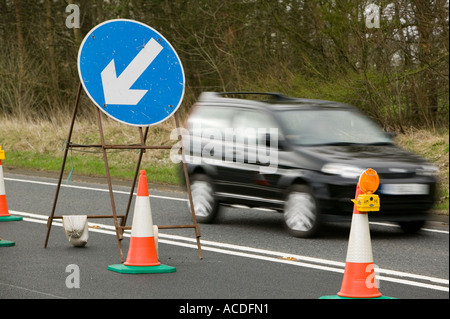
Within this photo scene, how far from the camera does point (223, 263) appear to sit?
899 centimetres

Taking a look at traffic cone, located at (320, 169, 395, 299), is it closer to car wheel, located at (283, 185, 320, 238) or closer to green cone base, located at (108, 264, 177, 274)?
green cone base, located at (108, 264, 177, 274)

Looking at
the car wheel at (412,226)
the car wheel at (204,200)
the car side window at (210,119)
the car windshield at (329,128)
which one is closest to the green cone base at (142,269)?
the car windshield at (329,128)

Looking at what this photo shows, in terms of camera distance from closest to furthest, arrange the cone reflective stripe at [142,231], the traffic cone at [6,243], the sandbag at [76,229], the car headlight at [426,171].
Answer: the cone reflective stripe at [142,231] < the sandbag at [76,229] < the traffic cone at [6,243] < the car headlight at [426,171]

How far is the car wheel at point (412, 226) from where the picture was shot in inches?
434

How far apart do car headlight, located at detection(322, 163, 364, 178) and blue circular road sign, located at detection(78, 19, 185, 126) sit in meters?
2.31

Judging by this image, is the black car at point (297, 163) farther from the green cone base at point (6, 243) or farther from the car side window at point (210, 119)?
the green cone base at point (6, 243)

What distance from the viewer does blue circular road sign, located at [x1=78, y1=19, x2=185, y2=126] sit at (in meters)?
8.78

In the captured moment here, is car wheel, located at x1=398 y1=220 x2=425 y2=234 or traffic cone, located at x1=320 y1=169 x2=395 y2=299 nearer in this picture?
traffic cone, located at x1=320 y1=169 x2=395 y2=299

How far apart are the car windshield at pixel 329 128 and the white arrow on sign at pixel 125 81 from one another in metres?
2.86

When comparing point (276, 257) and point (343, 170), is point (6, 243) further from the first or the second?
point (343, 170)

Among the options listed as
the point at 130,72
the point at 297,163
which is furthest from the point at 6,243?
the point at 297,163

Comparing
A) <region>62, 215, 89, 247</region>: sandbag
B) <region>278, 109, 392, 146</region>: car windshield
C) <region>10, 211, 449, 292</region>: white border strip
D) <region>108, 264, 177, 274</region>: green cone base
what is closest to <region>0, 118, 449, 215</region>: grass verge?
<region>278, 109, 392, 146</region>: car windshield

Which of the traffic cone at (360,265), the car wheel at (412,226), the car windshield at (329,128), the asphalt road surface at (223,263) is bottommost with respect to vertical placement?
the asphalt road surface at (223,263)

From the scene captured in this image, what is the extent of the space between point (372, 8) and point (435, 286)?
13347 mm
